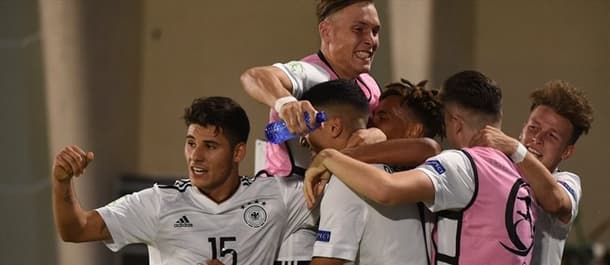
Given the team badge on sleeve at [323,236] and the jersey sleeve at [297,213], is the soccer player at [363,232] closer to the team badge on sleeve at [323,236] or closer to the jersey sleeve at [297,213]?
the team badge on sleeve at [323,236]

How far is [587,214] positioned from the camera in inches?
234

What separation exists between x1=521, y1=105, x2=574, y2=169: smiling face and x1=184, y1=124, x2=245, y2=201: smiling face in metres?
0.97

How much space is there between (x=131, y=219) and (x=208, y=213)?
22 centimetres

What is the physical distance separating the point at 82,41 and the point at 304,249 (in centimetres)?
Answer: 321

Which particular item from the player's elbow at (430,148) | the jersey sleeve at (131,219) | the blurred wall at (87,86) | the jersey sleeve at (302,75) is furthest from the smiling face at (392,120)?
the blurred wall at (87,86)

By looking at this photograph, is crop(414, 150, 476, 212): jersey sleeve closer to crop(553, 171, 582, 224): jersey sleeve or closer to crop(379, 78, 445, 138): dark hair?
crop(379, 78, 445, 138): dark hair

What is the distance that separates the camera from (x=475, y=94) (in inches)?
129

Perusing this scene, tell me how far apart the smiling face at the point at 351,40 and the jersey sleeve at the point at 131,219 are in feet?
2.54

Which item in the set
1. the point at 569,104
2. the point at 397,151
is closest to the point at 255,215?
the point at 397,151

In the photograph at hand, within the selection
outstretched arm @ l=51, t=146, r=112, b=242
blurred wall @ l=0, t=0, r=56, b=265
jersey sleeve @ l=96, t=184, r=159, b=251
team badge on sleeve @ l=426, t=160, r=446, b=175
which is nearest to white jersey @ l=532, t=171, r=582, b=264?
team badge on sleeve @ l=426, t=160, r=446, b=175

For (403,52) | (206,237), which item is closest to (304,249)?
(206,237)

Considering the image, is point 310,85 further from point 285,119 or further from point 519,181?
point 519,181

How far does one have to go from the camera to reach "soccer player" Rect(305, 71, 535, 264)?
3.03 m

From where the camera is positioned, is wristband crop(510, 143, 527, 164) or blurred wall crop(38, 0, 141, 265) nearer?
wristband crop(510, 143, 527, 164)
